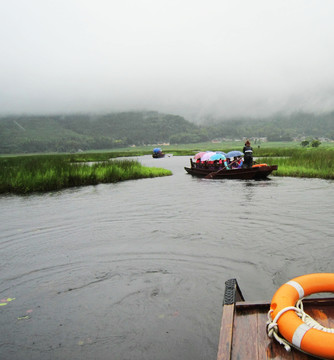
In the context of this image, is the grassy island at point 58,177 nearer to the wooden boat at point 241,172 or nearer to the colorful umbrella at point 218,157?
the wooden boat at point 241,172

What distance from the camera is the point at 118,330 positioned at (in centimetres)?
555

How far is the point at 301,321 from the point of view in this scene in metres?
3.69

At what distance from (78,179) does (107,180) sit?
2.64 m

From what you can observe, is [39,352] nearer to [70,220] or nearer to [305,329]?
[305,329]

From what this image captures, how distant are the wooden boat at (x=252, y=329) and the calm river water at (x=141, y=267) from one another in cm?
102

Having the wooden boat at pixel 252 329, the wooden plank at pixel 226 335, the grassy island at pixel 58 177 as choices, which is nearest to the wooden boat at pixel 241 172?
the grassy island at pixel 58 177

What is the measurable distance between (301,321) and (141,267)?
519 centimetres

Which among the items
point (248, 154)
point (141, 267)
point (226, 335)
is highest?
point (248, 154)

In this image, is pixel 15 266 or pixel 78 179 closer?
pixel 15 266

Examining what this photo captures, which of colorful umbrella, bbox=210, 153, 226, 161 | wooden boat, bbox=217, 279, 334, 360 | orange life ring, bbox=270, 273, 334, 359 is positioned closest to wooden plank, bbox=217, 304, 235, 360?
wooden boat, bbox=217, 279, 334, 360

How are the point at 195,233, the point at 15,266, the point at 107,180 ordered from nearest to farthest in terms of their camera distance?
the point at 15,266
the point at 195,233
the point at 107,180

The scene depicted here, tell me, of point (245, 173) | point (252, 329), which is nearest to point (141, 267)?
point (252, 329)

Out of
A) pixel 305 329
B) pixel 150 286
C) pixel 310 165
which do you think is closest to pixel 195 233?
pixel 150 286

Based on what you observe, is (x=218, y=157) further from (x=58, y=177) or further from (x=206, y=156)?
(x=58, y=177)
